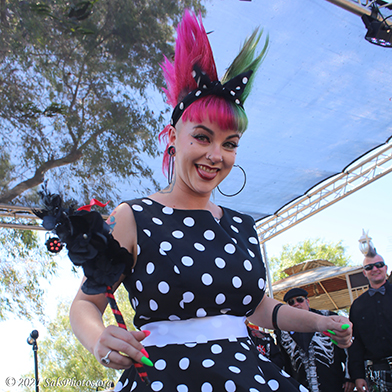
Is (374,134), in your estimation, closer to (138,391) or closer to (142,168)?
(142,168)

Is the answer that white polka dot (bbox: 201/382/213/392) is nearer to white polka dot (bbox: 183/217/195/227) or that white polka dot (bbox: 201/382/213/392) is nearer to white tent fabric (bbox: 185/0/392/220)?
white polka dot (bbox: 183/217/195/227)

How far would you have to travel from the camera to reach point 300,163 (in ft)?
19.2

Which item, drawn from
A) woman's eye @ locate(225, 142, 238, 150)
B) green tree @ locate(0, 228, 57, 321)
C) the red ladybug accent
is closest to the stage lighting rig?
woman's eye @ locate(225, 142, 238, 150)

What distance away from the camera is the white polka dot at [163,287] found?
3.18 feet

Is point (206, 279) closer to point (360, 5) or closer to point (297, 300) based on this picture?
point (297, 300)

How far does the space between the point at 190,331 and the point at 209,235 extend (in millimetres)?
280

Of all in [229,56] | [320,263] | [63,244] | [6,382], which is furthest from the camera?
[320,263]

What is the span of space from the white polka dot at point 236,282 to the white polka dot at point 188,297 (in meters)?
0.13

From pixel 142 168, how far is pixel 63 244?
4.69m

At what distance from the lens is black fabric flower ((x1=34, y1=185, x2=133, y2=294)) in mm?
740

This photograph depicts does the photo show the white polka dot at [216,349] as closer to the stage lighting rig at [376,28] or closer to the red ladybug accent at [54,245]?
the red ladybug accent at [54,245]

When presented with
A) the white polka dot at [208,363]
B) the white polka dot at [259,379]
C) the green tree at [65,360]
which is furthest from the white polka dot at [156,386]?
the green tree at [65,360]

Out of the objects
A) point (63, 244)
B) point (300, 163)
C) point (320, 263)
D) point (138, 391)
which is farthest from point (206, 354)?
point (320, 263)

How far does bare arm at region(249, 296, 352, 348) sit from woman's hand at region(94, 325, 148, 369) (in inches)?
22.8
